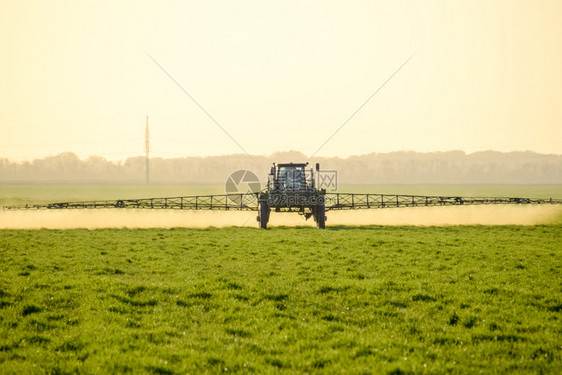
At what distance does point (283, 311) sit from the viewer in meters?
9.09

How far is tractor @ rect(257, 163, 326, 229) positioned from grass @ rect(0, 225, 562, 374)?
932 cm

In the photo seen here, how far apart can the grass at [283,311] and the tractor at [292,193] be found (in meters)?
9.32

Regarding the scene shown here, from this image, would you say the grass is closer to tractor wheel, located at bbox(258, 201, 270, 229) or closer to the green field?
tractor wheel, located at bbox(258, 201, 270, 229)

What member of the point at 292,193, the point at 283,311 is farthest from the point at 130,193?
the point at 283,311

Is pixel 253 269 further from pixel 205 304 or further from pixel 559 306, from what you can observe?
pixel 559 306

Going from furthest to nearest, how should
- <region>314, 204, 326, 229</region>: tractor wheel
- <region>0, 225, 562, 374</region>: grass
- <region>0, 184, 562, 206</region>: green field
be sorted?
<region>0, 184, 562, 206</region>: green field, <region>314, 204, 326, 229</region>: tractor wheel, <region>0, 225, 562, 374</region>: grass

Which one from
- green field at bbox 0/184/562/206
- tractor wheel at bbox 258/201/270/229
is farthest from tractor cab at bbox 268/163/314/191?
green field at bbox 0/184/562/206

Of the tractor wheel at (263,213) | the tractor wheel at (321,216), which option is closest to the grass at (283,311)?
the tractor wheel at (321,216)

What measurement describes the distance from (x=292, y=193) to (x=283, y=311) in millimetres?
17351

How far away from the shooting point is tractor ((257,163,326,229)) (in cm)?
2619

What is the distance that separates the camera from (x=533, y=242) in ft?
64.1

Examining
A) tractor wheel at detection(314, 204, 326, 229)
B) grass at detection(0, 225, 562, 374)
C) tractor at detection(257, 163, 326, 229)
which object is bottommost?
grass at detection(0, 225, 562, 374)

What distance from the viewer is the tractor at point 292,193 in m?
26.2

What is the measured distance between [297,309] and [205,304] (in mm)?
2327
